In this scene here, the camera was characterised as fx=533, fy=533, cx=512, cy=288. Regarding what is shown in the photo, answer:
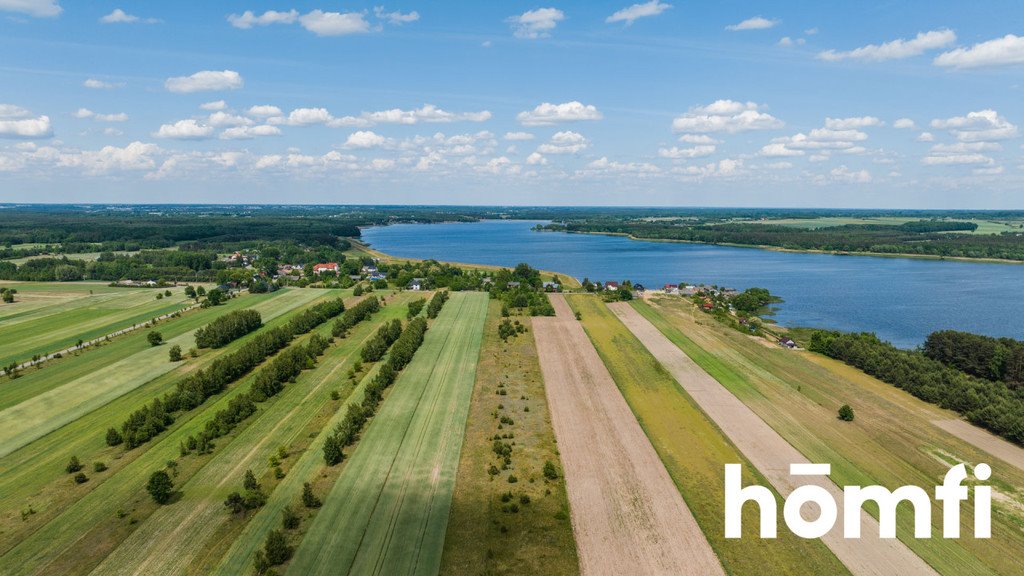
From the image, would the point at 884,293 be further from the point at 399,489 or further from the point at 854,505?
the point at 399,489

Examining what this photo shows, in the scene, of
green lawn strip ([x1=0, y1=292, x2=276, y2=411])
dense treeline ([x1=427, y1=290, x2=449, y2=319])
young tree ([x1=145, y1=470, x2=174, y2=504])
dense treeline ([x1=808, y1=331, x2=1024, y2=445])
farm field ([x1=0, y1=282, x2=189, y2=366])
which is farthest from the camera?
dense treeline ([x1=427, y1=290, x2=449, y2=319])

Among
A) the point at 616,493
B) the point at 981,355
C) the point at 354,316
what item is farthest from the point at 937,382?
the point at 354,316

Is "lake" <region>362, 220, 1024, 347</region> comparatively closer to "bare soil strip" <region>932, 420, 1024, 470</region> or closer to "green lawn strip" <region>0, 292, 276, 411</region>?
"bare soil strip" <region>932, 420, 1024, 470</region>

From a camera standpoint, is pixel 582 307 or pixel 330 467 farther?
pixel 582 307

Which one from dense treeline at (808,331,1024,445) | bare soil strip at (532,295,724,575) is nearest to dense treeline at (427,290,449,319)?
bare soil strip at (532,295,724,575)

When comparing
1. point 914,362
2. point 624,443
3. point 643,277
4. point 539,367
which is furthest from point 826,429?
point 643,277

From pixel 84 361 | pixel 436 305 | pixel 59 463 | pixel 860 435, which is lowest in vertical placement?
pixel 59 463

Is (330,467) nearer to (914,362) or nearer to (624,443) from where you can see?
(624,443)
